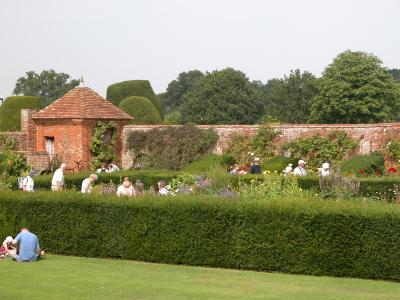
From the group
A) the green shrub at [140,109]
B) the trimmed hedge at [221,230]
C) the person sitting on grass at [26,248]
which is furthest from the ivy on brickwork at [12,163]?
the green shrub at [140,109]

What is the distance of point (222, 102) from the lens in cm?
5800

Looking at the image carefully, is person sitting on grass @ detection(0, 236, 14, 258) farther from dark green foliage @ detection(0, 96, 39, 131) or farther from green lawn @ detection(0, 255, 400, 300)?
dark green foliage @ detection(0, 96, 39, 131)

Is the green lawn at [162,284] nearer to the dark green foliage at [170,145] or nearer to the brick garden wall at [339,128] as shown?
the brick garden wall at [339,128]

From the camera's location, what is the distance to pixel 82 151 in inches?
1303

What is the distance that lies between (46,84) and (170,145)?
62.1 meters

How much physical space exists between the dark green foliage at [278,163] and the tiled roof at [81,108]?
7.35m

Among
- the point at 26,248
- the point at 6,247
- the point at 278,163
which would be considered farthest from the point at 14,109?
the point at 26,248

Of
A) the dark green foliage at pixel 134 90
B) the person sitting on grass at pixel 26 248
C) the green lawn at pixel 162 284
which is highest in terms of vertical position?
the dark green foliage at pixel 134 90

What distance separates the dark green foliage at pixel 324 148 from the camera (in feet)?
99.9

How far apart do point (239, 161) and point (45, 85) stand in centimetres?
6412

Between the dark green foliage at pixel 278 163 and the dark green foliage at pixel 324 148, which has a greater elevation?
the dark green foliage at pixel 324 148

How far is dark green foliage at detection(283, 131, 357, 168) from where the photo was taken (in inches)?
1199

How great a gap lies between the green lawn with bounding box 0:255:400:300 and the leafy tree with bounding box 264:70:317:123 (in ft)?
131

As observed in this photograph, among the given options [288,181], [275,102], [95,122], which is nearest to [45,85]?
[275,102]
